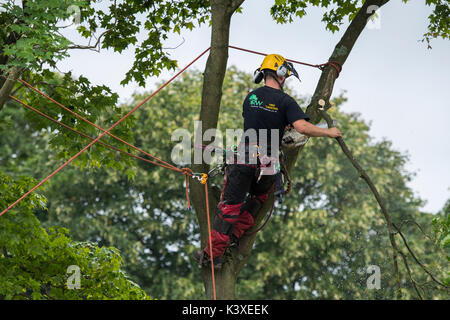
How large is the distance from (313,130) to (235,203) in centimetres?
100

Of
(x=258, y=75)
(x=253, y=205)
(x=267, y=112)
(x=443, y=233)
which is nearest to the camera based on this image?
(x=443, y=233)

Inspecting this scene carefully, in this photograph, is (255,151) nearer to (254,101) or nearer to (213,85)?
(254,101)

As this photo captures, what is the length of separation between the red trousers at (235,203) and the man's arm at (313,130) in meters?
0.58

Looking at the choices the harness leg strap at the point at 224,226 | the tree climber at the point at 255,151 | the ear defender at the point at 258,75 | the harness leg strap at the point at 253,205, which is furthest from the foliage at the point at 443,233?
the ear defender at the point at 258,75

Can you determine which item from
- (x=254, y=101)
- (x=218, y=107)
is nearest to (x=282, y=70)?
(x=254, y=101)

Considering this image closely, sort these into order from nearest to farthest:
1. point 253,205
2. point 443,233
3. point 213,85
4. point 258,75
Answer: point 443,233 < point 258,75 < point 253,205 < point 213,85

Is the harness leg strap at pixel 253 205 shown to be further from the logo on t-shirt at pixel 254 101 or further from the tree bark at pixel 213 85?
the logo on t-shirt at pixel 254 101

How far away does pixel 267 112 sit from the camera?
200 inches

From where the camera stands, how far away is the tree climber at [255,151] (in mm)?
5086

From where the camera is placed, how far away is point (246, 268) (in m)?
19.5

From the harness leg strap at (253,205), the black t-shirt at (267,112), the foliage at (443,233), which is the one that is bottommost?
the foliage at (443,233)

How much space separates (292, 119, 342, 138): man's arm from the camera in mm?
4758
